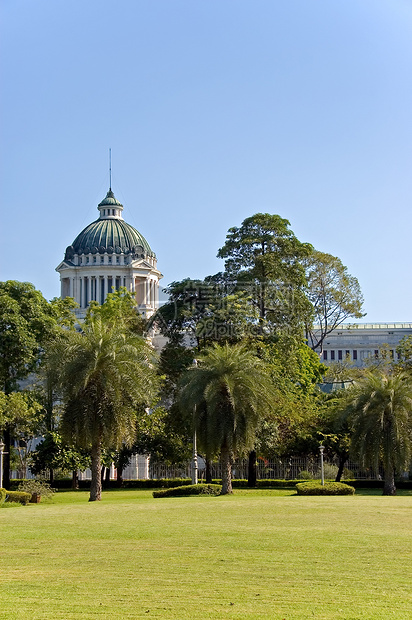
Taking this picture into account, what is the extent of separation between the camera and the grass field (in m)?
11.8

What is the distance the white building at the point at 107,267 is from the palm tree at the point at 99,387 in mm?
78750

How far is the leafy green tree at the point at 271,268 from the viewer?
53.3 m

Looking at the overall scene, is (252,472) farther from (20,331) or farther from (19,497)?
(19,497)

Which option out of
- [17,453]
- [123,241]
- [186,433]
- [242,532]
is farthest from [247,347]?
[123,241]

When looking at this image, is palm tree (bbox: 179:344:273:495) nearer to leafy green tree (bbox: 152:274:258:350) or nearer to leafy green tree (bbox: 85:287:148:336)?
leafy green tree (bbox: 152:274:258:350)

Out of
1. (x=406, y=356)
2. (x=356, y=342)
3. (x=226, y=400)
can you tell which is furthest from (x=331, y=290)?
(x=356, y=342)

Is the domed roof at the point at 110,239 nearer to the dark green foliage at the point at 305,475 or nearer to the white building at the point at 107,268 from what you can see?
the white building at the point at 107,268

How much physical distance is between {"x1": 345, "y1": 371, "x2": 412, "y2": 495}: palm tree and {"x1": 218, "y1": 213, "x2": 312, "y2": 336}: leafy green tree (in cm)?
1217

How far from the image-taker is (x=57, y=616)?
37.6 ft

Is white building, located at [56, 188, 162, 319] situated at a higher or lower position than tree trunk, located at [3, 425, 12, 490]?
higher

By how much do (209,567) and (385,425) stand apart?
26.8m

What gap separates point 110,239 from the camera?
12156cm

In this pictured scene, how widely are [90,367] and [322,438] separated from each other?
66.4 feet

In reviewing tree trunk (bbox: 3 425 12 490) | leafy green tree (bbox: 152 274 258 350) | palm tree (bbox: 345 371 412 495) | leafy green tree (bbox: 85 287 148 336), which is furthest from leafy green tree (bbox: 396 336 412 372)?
tree trunk (bbox: 3 425 12 490)
